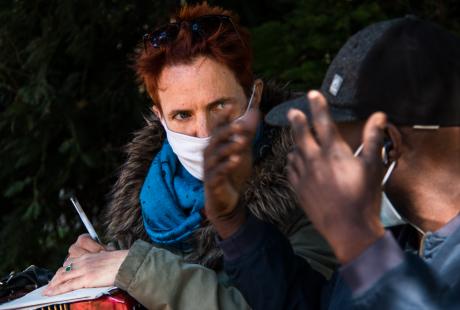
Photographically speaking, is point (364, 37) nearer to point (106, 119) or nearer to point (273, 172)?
point (273, 172)

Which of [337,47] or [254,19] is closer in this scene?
[337,47]

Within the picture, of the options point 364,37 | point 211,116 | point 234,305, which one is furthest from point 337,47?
point 364,37

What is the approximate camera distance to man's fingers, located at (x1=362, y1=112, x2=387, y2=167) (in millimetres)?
1708

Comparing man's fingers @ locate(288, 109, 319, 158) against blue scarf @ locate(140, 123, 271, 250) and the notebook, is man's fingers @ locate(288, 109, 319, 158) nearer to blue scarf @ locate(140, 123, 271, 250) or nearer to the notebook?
the notebook

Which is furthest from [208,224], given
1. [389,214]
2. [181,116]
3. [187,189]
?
[389,214]

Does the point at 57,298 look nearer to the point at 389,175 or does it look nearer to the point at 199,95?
the point at 199,95

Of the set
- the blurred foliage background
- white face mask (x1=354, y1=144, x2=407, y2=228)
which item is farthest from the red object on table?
the blurred foliage background

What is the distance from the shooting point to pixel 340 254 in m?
1.72

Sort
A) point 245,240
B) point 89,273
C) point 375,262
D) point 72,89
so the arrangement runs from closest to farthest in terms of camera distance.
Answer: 1. point 375,262
2. point 245,240
3. point 89,273
4. point 72,89

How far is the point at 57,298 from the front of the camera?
8.98 ft

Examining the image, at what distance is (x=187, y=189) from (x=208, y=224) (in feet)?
0.64

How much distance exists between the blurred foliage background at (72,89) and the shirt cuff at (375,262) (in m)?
2.65

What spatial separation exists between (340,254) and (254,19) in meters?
3.13

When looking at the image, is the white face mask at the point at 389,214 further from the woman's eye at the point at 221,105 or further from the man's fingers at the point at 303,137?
the woman's eye at the point at 221,105
